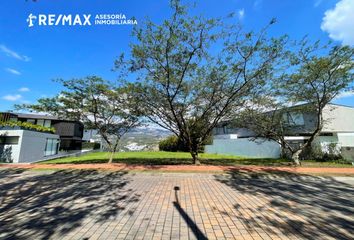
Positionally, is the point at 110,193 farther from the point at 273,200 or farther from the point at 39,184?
the point at 273,200

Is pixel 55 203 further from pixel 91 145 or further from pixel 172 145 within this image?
pixel 91 145

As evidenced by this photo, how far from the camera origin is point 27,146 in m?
20.1

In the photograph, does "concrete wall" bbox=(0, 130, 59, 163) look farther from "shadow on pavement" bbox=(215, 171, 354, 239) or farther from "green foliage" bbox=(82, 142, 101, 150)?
"shadow on pavement" bbox=(215, 171, 354, 239)

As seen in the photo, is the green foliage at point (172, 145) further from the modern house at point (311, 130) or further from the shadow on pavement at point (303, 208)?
the shadow on pavement at point (303, 208)

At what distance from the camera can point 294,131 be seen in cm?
2192

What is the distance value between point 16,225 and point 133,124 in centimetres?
1296

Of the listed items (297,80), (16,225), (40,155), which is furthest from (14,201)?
(40,155)

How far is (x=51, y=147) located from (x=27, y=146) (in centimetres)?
551

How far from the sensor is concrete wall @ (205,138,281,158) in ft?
76.1

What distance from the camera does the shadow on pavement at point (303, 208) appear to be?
4.30 m

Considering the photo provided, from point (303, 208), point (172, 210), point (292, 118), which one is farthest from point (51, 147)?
point (303, 208)

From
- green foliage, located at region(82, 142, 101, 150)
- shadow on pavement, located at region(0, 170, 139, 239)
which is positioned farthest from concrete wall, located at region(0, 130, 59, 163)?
green foliage, located at region(82, 142, 101, 150)

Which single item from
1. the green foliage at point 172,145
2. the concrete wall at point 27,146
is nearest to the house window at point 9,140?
the concrete wall at point 27,146

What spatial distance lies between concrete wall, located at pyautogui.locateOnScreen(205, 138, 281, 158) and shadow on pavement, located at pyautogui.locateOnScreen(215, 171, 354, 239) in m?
13.3
